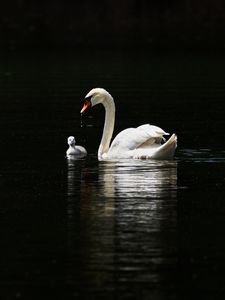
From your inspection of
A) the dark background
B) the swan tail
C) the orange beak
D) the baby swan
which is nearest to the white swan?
the swan tail

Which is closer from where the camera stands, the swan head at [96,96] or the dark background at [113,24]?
the swan head at [96,96]

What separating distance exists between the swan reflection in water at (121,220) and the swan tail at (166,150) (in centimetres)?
10

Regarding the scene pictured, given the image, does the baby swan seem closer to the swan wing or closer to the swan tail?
the swan wing

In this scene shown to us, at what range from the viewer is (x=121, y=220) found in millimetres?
12867

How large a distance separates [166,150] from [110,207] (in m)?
3.38

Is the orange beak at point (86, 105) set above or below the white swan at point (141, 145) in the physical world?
above

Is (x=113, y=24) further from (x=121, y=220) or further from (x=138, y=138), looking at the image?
(x=121, y=220)

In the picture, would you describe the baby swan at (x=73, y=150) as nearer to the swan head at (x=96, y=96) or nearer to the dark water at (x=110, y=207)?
the dark water at (x=110, y=207)

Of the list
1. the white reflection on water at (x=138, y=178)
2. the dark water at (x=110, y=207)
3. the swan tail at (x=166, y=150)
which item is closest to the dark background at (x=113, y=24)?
the dark water at (x=110, y=207)

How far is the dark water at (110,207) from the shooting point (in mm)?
10648

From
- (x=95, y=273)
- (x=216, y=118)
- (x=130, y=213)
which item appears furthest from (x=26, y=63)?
(x=95, y=273)

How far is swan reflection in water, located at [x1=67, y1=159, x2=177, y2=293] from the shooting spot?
36.0 ft

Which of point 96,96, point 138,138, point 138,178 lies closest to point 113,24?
point 96,96

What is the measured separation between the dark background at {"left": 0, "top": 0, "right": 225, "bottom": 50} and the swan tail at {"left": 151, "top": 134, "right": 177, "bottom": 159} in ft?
78.0
